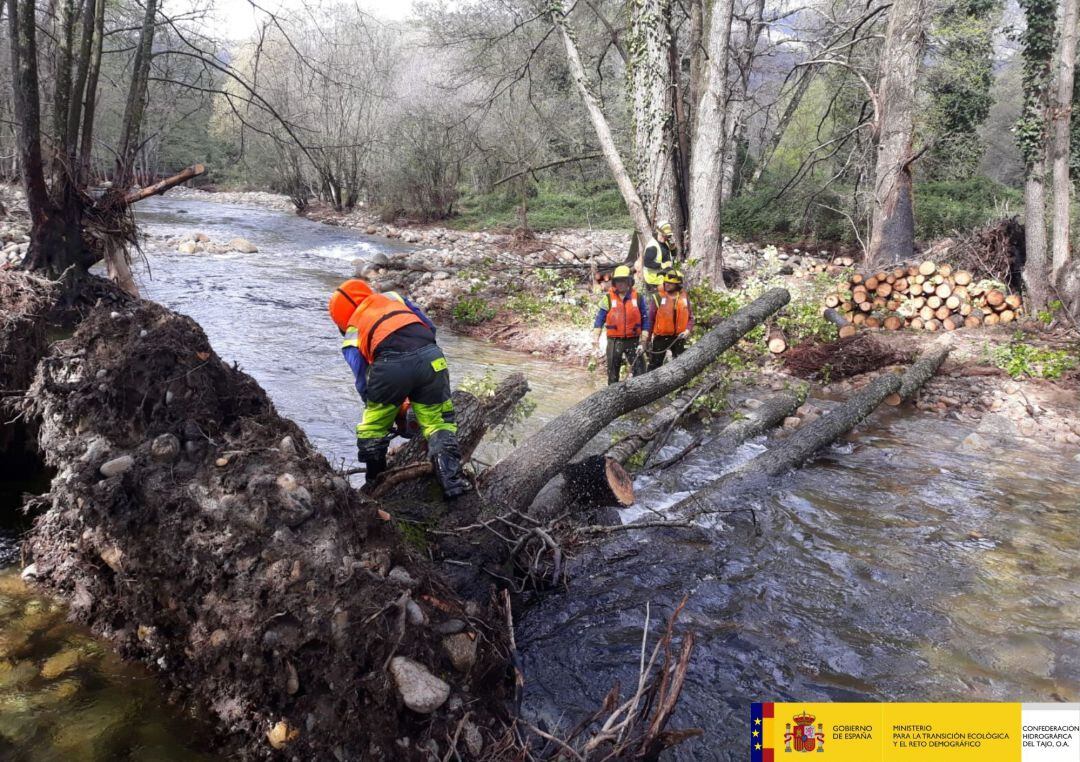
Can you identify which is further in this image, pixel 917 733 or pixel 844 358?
pixel 844 358

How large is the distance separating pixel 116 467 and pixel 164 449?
8.5 inches

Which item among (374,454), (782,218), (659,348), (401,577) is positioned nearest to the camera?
(401,577)

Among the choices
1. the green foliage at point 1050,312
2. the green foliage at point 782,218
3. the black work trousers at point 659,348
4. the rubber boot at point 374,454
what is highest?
the green foliage at point 782,218

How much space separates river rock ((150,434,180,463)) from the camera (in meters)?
3.02

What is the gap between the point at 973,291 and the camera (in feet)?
32.7

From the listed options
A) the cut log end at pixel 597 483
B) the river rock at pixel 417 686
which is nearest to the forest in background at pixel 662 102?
the cut log end at pixel 597 483

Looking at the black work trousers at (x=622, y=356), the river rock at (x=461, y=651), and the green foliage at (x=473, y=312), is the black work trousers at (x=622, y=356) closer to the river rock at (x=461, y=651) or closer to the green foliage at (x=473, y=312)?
the green foliage at (x=473, y=312)

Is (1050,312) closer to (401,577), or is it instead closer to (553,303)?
(553,303)

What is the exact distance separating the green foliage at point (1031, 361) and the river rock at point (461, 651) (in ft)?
28.7

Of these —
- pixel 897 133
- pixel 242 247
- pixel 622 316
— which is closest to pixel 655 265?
pixel 622 316

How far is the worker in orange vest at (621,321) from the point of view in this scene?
299 inches

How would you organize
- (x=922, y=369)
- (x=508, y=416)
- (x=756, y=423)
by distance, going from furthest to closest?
(x=922, y=369), (x=756, y=423), (x=508, y=416)

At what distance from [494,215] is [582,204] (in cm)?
414

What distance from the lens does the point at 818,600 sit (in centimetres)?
402
